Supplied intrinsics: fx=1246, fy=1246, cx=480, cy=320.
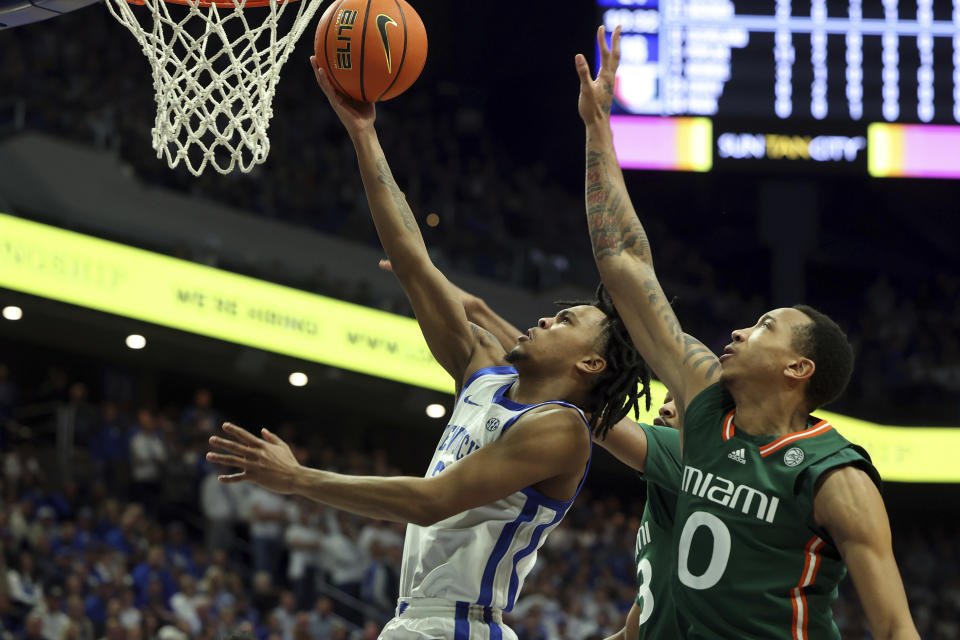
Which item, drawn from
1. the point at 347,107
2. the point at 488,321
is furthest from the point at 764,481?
the point at 347,107

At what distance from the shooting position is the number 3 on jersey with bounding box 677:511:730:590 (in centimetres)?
281

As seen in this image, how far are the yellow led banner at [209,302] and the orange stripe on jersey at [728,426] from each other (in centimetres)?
902

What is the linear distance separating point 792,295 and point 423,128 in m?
5.90

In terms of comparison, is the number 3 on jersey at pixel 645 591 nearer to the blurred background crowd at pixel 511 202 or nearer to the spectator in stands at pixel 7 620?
the spectator in stands at pixel 7 620

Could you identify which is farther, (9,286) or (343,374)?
(343,374)

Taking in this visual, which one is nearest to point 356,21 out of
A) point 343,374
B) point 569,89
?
point 343,374

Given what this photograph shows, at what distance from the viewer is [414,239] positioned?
12.0ft

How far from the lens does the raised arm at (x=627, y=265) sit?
3.08 m

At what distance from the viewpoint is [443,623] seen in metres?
→ 3.25

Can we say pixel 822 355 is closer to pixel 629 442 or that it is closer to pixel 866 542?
pixel 866 542

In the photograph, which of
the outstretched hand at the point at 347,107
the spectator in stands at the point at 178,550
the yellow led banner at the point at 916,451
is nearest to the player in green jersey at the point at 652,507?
the outstretched hand at the point at 347,107

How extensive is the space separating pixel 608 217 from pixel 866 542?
1.10 meters

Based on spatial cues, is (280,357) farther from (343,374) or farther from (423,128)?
(423,128)

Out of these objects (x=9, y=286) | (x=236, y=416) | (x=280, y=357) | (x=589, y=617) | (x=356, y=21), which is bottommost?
(x=589, y=617)
